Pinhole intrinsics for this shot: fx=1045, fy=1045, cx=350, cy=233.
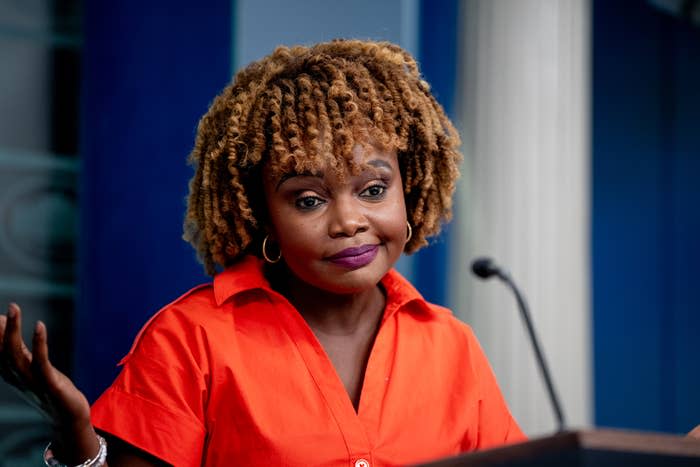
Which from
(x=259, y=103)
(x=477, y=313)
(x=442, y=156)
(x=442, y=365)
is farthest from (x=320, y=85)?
(x=477, y=313)

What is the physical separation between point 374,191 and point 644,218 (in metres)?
4.05

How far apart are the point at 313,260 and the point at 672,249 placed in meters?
4.31

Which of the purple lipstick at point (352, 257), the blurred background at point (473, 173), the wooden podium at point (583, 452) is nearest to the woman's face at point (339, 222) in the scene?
the purple lipstick at point (352, 257)

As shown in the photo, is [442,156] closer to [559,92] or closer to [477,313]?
[477,313]

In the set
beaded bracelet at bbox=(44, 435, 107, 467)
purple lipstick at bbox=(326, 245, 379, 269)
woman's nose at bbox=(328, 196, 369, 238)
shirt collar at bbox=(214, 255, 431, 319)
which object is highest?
woman's nose at bbox=(328, 196, 369, 238)

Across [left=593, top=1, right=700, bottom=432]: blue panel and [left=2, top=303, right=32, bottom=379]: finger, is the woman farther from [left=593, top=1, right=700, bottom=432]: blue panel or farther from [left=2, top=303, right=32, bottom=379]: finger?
[left=593, top=1, right=700, bottom=432]: blue panel

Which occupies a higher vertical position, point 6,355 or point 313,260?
point 313,260

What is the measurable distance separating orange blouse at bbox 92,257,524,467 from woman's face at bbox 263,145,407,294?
137 mm

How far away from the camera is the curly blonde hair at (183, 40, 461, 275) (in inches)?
79.8

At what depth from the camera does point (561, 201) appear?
4473 mm

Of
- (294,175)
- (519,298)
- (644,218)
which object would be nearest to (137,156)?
(519,298)

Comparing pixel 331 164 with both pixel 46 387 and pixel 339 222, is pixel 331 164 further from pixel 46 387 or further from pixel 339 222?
pixel 46 387

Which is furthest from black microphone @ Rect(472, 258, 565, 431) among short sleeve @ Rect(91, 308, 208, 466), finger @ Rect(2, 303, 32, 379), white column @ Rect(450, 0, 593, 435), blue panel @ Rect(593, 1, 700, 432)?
blue panel @ Rect(593, 1, 700, 432)

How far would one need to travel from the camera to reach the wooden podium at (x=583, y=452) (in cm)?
124
